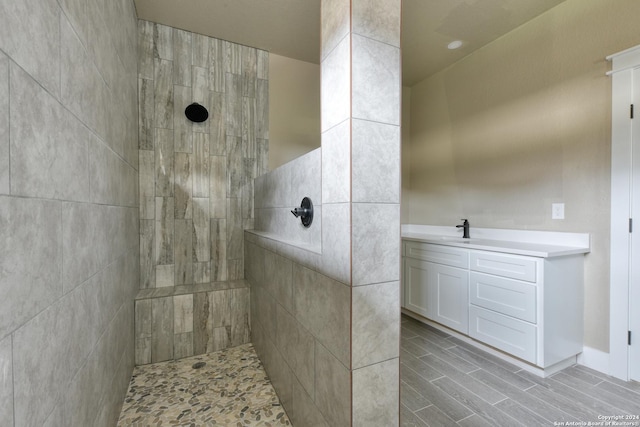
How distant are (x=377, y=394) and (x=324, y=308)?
0.39 m

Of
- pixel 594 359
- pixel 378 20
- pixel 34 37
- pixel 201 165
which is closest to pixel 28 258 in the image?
pixel 34 37

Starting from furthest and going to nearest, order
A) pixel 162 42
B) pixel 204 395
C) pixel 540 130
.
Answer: pixel 162 42
pixel 540 130
pixel 204 395

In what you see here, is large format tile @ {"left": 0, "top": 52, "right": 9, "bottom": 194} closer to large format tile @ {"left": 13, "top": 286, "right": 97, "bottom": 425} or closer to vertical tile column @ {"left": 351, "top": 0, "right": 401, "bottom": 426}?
large format tile @ {"left": 13, "top": 286, "right": 97, "bottom": 425}

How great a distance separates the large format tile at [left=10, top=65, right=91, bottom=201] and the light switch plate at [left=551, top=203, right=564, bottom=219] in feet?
10.3

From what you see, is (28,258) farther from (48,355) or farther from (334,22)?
(334,22)

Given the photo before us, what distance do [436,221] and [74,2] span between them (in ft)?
11.5

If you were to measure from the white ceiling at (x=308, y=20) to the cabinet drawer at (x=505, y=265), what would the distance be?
2.08m

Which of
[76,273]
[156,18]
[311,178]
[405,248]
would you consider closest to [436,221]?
[405,248]

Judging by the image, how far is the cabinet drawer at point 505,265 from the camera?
196 cm

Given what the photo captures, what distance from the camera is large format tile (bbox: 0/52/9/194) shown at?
22.7 inches

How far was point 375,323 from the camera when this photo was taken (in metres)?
1.08

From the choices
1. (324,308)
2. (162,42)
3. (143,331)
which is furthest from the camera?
(162,42)

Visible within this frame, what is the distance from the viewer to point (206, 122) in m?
2.71

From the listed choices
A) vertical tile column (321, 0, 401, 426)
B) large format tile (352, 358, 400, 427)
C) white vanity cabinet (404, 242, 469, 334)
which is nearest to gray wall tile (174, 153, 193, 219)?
vertical tile column (321, 0, 401, 426)
